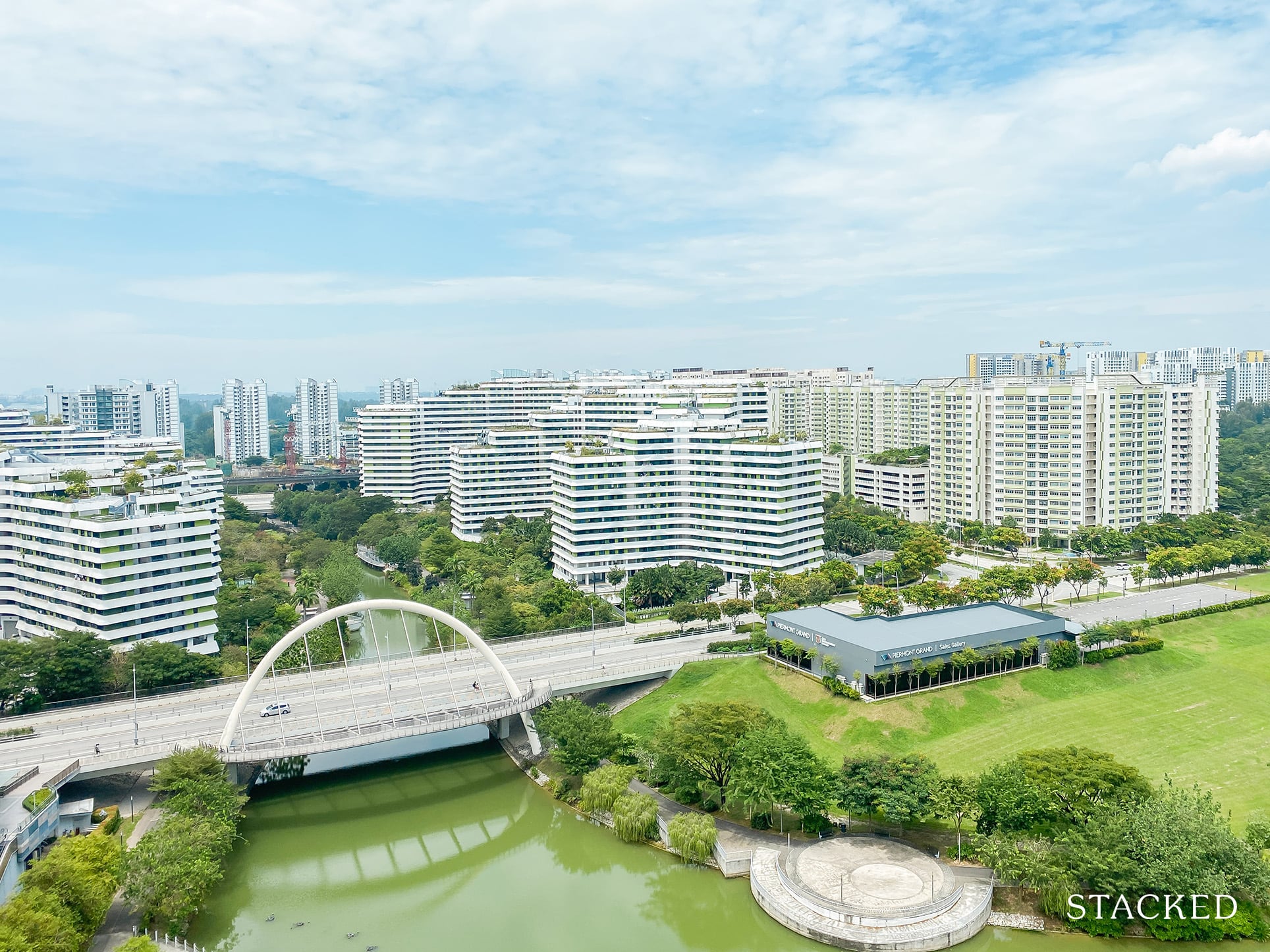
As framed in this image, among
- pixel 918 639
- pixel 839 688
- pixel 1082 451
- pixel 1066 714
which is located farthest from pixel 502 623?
pixel 1082 451

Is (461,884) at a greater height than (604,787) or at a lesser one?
lesser

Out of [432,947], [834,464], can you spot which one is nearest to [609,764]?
[432,947]

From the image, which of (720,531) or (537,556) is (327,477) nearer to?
(537,556)

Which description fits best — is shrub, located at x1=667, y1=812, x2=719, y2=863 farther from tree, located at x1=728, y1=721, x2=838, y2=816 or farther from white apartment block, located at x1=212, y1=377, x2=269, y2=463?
white apartment block, located at x1=212, y1=377, x2=269, y2=463

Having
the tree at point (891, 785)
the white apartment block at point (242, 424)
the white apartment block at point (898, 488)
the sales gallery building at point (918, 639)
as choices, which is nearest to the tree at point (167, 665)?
the sales gallery building at point (918, 639)

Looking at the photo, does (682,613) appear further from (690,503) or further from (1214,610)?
(1214,610)

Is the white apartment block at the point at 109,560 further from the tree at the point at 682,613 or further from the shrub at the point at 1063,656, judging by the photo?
the shrub at the point at 1063,656

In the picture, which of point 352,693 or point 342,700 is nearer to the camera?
point 342,700
